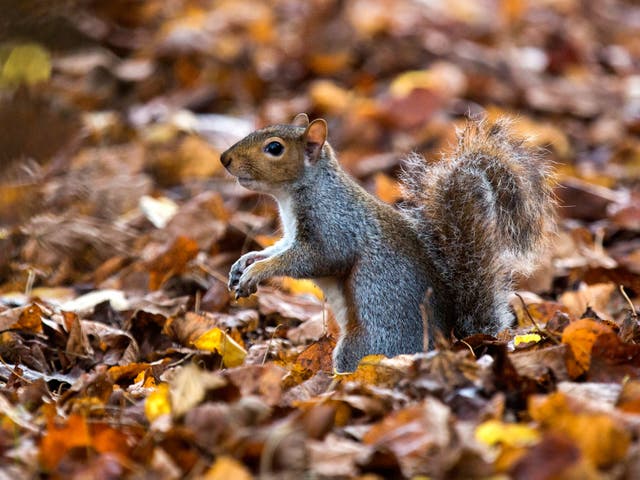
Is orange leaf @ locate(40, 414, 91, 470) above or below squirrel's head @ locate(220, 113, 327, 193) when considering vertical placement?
below

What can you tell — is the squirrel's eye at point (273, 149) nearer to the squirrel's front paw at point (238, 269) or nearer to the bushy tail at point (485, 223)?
the squirrel's front paw at point (238, 269)

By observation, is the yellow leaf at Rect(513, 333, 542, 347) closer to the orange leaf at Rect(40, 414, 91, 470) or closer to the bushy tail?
the bushy tail

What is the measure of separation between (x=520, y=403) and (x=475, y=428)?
9.1 inches

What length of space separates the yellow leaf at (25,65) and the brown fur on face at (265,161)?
1.64m

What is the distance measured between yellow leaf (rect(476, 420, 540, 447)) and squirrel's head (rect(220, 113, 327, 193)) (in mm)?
1409

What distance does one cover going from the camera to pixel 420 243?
9.66 ft

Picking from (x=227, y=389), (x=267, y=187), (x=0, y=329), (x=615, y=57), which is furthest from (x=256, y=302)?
(x=615, y=57)

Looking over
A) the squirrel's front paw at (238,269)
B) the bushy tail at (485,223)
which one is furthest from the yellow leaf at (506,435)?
the squirrel's front paw at (238,269)

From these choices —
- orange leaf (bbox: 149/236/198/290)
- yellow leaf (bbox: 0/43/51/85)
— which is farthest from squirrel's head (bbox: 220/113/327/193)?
yellow leaf (bbox: 0/43/51/85)

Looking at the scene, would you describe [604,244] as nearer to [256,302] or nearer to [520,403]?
[256,302]

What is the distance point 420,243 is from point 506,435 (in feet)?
3.96

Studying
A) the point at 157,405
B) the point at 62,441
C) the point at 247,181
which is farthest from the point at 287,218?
the point at 62,441

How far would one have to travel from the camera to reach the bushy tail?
9.18ft

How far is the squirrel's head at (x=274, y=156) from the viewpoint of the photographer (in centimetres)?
304
